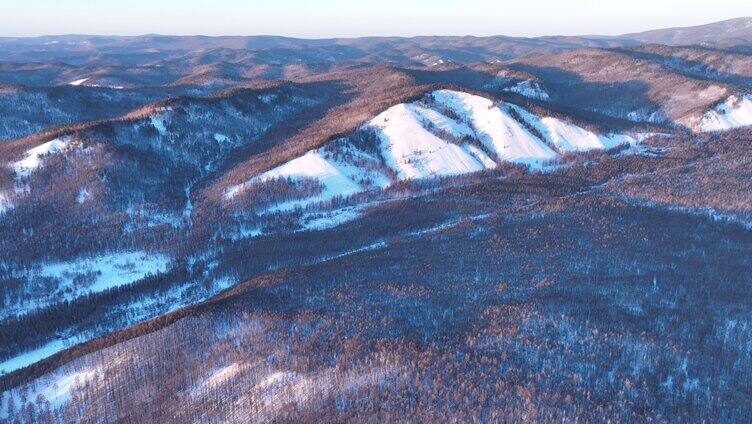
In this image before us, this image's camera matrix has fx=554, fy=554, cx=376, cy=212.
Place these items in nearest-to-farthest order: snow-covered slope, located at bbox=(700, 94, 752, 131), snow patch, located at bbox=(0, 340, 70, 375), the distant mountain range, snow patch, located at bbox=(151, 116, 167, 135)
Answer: the distant mountain range → snow patch, located at bbox=(0, 340, 70, 375) → snow patch, located at bbox=(151, 116, 167, 135) → snow-covered slope, located at bbox=(700, 94, 752, 131)

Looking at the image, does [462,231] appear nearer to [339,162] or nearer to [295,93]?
[339,162]

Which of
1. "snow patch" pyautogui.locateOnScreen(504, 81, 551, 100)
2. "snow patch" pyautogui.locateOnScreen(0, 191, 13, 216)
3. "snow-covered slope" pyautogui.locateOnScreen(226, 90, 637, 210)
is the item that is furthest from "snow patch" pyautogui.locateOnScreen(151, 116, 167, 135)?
"snow patch" pyautogui.locateOnScreen(504, 81, 551, 100)

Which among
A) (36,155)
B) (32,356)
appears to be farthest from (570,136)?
(32,356)

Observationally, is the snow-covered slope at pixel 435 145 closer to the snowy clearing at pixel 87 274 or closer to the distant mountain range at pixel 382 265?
the distant mountain range at pixel 382 265

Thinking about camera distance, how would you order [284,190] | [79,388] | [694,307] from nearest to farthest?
[79,388] → [694,307] → [284,190]

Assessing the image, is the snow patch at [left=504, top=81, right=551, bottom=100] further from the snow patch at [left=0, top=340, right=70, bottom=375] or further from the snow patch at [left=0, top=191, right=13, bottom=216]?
the snow patch at [left=0, top=340, right=70, bottom=375]

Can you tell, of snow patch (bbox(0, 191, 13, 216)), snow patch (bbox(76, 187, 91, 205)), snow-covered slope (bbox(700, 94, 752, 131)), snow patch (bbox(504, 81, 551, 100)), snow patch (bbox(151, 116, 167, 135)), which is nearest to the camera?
snow patch (bbox(0, 191, 13, 216))

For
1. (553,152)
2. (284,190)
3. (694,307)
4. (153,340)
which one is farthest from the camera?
(553,152)

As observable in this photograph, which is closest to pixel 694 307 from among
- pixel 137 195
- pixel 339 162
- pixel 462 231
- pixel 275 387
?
pixel 462 231
